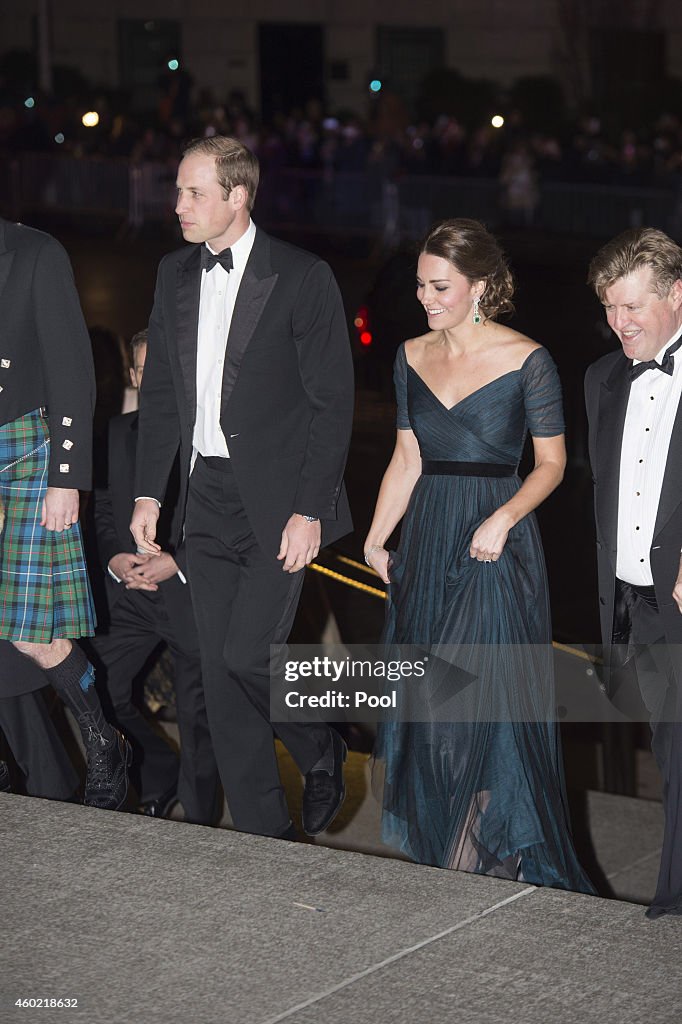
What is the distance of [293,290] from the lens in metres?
4.76

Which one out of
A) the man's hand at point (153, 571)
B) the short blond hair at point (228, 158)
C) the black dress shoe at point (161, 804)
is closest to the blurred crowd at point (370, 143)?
the black dress shoe at point (161, 804)

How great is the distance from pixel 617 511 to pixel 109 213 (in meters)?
20.9

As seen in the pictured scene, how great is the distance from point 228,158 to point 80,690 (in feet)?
5.65

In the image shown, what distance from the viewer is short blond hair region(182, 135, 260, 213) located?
4656 mm

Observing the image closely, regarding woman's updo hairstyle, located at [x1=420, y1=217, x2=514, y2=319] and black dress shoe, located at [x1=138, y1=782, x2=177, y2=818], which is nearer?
woman's updo hairstyle, located at [x1=420, y1=217, x2=514, y2=319]

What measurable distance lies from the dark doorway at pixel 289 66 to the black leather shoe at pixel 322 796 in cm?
3529

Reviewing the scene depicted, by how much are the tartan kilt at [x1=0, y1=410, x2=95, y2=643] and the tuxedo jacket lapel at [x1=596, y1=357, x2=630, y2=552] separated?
1.68 meters

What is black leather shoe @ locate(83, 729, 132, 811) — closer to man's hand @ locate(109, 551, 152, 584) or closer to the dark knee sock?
the dark knee sock

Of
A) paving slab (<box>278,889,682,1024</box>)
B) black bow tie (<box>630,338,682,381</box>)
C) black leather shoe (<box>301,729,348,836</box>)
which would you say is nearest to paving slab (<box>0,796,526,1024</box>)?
paving slab (<box>278,889,682,1024</box>)

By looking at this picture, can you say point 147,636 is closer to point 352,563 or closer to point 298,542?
point 298,542

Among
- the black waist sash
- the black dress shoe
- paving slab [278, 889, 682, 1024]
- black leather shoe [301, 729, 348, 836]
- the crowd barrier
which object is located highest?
the crowd barrier

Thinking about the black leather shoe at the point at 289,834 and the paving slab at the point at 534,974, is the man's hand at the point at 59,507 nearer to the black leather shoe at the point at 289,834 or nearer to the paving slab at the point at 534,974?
the black leather shoe at the point at 289,834

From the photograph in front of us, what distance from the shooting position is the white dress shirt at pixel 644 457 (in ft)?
14.2

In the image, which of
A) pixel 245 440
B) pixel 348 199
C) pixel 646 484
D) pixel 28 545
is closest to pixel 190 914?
pixel 28 545
